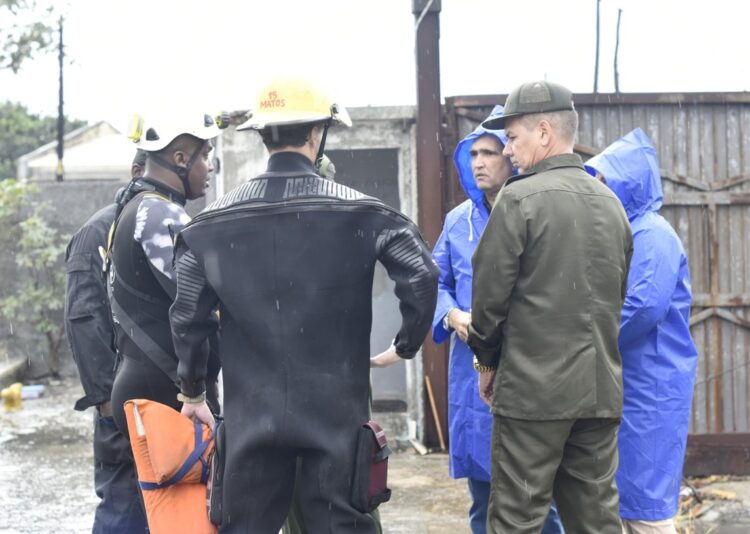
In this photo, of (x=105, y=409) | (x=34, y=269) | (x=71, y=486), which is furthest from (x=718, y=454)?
(x=34, y=269)

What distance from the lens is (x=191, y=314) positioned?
321 centimetres

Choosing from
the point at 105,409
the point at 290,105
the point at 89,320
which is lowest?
the point at 105,409

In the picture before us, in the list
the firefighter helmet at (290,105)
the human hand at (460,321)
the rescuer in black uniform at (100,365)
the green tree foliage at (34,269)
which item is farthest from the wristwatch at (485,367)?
the green tree foliage at (34,269)

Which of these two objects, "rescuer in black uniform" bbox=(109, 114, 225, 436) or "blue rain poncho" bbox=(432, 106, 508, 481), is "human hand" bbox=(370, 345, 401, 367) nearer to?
"rescuer in black uniform" bbox=(109, 114, 225, 436)

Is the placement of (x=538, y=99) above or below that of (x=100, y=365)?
above

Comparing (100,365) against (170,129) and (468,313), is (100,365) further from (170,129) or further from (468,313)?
(468,313)

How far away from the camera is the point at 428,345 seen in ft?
23.6

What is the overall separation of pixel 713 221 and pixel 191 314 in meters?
4.51

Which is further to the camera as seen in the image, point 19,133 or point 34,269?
point 19,133

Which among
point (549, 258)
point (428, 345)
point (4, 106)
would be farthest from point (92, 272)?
point (4, 106)

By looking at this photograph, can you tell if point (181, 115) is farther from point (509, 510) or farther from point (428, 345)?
point (428, 345)

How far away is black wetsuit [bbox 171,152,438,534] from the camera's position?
3.06m

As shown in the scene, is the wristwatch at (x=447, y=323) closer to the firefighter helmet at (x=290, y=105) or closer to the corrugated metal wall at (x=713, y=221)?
the firefighter helmet at (x=290, y=105)

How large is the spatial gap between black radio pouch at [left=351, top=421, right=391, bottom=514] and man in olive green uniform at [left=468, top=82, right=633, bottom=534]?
1.63 ft
